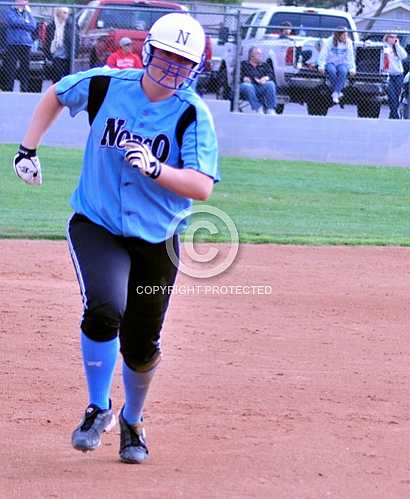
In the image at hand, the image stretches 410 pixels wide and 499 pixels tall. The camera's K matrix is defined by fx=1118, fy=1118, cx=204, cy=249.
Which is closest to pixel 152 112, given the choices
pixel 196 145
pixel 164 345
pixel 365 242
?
pixel 196 145

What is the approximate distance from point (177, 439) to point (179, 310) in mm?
3104

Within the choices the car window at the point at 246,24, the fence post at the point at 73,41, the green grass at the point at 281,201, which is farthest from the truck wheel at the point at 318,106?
the fence post at the point at 73,41

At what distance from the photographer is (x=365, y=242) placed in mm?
11875

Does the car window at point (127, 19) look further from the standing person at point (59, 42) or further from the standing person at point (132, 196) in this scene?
the standing person at point (132, 196)

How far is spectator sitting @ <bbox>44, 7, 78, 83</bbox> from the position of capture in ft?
62.0

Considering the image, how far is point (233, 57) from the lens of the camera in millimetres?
19656

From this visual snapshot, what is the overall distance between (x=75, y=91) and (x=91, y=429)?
143 cm

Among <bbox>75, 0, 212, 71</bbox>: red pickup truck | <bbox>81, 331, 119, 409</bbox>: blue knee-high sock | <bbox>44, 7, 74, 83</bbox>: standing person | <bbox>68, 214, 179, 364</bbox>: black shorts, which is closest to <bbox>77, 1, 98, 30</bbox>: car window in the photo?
<bbox>75, 0, 212, 71</bbox>: red pickup truck

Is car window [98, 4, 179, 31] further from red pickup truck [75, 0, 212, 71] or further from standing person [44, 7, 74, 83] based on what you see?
standing person [44, 7, 74, 83]

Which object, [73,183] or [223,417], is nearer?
[223,417]

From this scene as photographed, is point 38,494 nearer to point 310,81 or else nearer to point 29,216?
point 29,216

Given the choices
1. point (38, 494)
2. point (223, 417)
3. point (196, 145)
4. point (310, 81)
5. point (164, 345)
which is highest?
point (196, 145)

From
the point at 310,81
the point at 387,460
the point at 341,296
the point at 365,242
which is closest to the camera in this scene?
the point at 387,460

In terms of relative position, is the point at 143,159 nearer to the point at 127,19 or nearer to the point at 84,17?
the point at 84,17
